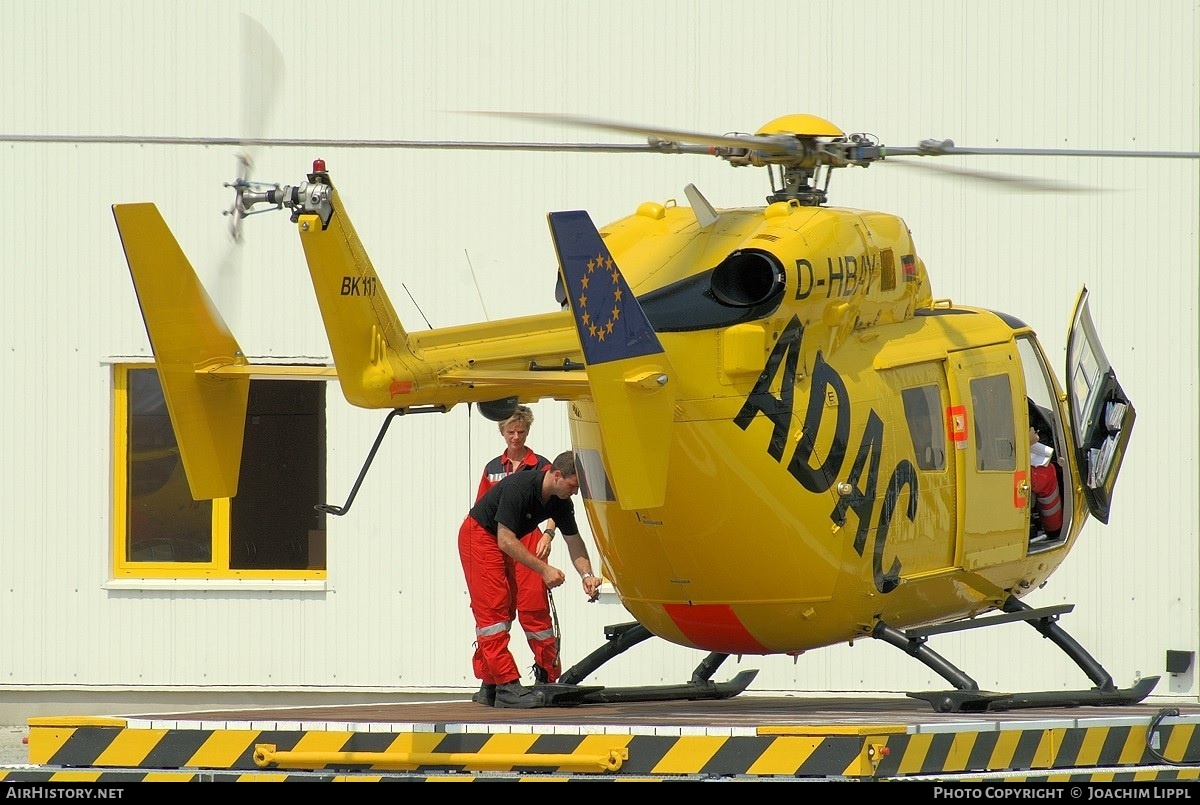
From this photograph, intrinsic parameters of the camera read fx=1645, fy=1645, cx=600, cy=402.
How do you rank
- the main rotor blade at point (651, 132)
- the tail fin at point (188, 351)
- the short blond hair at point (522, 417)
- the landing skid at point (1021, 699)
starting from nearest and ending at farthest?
the main rotor blade at point (651, 132) < the tail fin at point (188, 351) < the landing skid at point (1021, 699) < the short blond hair at point (522, 417)

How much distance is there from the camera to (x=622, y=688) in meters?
8.84

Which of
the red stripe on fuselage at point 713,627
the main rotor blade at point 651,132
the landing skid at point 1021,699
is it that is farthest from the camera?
the landing skid at point 1021,699

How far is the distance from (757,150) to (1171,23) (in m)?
5.55

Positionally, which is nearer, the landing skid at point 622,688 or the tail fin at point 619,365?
the tail fin at point 619,365

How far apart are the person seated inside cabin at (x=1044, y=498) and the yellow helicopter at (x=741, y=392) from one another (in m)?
0.23

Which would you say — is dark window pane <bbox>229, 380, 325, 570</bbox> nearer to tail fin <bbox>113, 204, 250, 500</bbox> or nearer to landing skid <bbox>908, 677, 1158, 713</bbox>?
tail fin <bbox>113, 204, 250, 500</bbox>

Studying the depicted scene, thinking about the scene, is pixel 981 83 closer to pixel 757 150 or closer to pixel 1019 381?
pixel 1019 381

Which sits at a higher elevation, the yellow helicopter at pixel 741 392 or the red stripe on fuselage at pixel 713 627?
the yellow helicopter at pixel 741 392

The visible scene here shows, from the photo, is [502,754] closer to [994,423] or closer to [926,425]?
[926,425]

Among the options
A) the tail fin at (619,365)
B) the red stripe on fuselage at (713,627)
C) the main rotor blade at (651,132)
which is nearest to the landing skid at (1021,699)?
the red stripe on fuselage at (713,627)

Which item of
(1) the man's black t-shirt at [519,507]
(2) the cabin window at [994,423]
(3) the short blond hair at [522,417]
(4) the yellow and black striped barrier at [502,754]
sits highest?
(2) the cabin window at [994,423]

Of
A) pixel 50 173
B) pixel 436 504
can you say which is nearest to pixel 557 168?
pixel 436 504

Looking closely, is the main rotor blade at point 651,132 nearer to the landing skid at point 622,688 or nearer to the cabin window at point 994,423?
the cabin window at point 994,423

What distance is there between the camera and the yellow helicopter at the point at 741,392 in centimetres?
655
